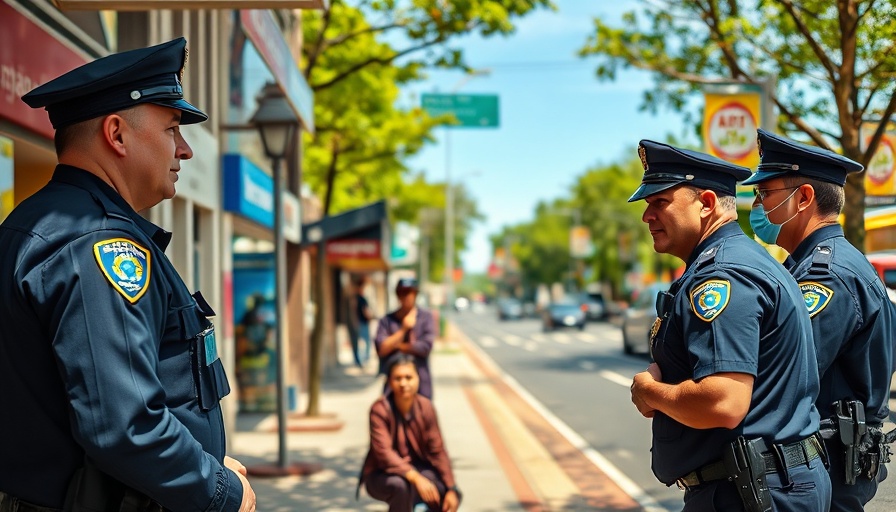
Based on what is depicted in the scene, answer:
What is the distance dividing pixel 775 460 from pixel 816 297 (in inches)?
26.9

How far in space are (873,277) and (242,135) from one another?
9735mm

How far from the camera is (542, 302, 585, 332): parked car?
43500 mm

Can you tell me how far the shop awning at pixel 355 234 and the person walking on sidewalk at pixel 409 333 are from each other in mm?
6177

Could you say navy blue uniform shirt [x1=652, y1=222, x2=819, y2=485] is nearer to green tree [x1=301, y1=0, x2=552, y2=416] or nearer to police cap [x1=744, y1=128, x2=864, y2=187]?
police cap [x1=744, y1=128, x2=864, y2=187]

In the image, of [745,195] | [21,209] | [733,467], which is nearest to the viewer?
[21,209]

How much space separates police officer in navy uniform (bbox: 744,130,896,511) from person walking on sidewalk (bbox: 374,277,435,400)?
16.3ft

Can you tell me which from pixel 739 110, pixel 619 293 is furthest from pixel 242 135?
pixel 619 293

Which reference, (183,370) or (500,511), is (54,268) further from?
(500,511)

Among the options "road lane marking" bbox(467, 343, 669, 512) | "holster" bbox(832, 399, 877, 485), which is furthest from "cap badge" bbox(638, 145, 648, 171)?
"road lane marking" bbox(467, 343, 669, 512)

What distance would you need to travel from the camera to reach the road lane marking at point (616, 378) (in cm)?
1772

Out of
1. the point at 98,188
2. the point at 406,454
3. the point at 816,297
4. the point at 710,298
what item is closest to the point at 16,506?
the point at 98,188

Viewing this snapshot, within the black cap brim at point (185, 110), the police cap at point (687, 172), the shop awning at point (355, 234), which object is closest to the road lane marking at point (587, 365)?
the shop awning at point (355, 234)

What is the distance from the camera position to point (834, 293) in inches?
132

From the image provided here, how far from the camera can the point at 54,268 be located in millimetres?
2154
